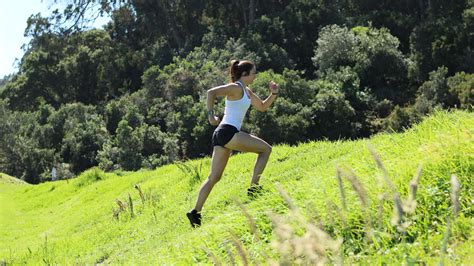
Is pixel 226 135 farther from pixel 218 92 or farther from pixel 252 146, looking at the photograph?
pixel 218 92

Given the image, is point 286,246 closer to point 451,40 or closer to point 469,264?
point 469,264

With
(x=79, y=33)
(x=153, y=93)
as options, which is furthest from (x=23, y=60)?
(x=153, y=93)

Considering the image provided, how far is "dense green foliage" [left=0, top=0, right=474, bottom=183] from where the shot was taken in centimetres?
3794

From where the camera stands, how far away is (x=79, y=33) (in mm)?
55000

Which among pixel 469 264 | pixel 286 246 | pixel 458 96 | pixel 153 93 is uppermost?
pixel 286 246

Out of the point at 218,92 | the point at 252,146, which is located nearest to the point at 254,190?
the point at 252,146

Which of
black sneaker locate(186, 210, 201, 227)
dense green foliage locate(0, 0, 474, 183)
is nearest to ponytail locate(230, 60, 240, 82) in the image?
black sneaker locate(186, 210, 201, 227)

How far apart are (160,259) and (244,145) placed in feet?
6.53

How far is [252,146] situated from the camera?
7.89m

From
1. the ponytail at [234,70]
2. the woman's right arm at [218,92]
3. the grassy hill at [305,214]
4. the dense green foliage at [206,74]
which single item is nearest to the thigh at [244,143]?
the woman's right arm at [218,92]

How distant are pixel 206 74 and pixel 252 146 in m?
37.6

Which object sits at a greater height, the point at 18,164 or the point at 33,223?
the point at 33,223

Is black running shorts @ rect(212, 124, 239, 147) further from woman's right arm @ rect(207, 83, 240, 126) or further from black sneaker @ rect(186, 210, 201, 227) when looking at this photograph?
black sneaker @ rect(186, 210, 201, 227)

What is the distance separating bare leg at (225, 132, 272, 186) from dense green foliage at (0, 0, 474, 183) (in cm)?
2410
